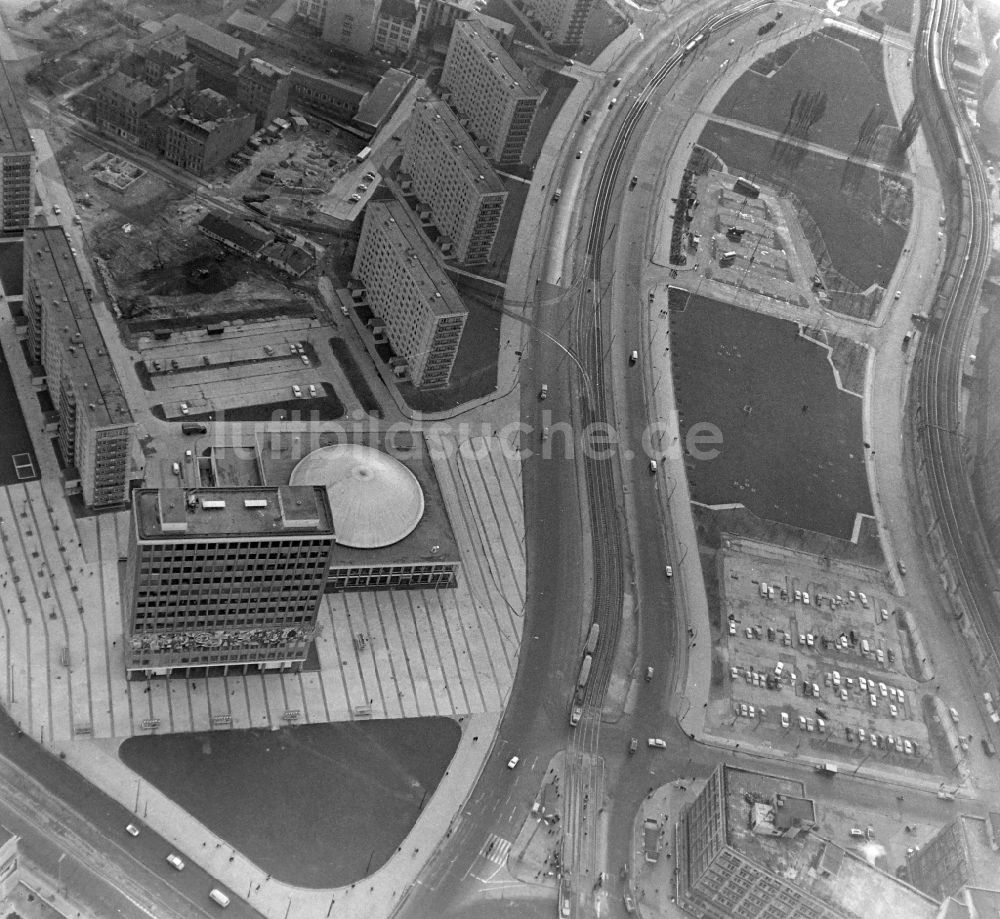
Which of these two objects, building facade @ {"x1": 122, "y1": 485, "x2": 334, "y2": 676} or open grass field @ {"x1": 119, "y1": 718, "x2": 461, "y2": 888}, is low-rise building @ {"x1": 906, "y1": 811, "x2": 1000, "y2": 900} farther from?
building facade @ {"x1": 122, "y1": 485, "x2": 334, "y2": 676}

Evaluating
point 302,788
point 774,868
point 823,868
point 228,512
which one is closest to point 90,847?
point 302,788

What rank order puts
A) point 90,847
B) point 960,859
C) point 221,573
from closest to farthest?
point 90,847 < point 221,573 < point 960,859

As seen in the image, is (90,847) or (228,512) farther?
(228,512)

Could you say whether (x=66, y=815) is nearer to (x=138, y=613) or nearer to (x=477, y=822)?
(x=138, y=613)

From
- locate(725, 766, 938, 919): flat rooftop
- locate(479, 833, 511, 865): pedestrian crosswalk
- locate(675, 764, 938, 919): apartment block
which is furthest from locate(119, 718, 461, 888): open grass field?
locate(725, 766, 938, 919): flat rooftop

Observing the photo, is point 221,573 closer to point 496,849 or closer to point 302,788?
point 302,788
